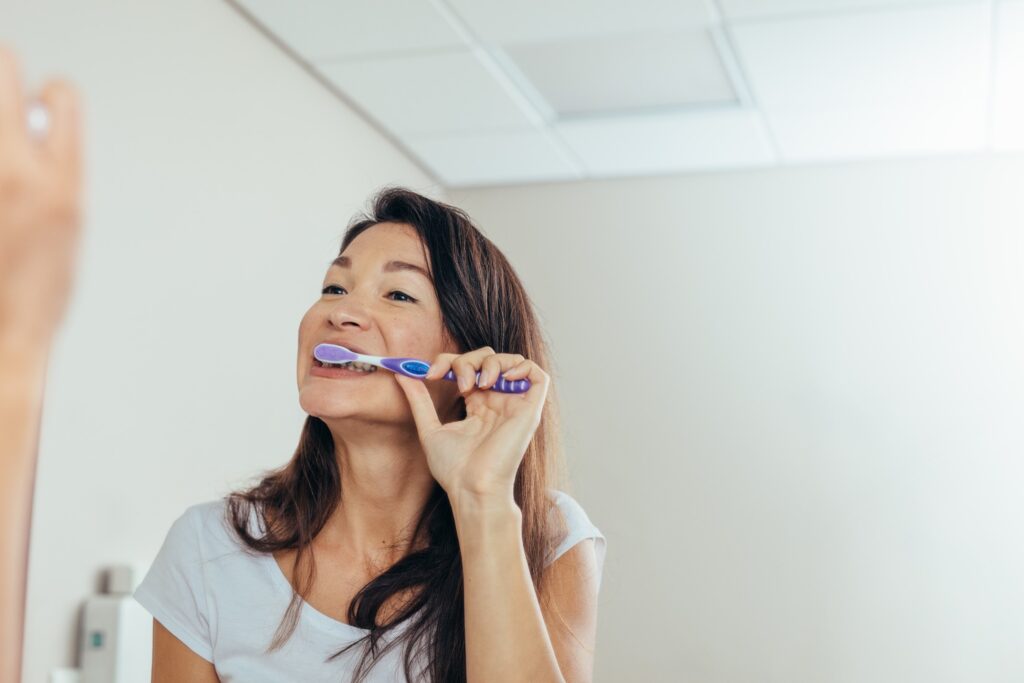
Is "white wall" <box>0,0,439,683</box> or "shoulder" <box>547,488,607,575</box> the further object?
"white wall" <box>0,0,439,683</box>

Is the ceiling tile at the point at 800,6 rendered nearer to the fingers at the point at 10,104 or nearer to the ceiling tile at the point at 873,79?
the ceiling tile at the point at 873,79

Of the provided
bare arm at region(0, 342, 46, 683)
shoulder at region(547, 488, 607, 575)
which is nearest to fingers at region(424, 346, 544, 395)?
shoulder at region(547, 488, 607, 575)

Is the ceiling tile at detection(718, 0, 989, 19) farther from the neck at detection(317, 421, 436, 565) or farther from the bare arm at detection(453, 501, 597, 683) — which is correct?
the bare arm at detection(453, 501, 597, 683)

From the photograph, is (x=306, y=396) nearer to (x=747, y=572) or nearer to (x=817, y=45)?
(x=817, y=45)

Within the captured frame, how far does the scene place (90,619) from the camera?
230 cm

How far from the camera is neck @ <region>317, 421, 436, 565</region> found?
60.4 inches

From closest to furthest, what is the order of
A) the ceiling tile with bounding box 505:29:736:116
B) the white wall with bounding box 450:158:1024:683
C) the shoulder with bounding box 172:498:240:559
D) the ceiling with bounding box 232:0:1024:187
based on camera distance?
the shoulder with bounding box 172:498:240:559 < the ceiling with bounding box 232:0:1024:187 < the ceiling tile with bounding box 505:29:736:116 < the white wall with bounding box 450:158:1024:683

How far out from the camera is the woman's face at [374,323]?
56.8 inches

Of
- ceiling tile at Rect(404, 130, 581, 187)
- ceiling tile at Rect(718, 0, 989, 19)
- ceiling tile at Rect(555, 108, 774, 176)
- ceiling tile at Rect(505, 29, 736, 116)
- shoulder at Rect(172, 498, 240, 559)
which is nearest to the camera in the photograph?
shoulder at Rect(172, 498, 240, 559)

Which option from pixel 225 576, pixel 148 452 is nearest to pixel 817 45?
pixel 148 452

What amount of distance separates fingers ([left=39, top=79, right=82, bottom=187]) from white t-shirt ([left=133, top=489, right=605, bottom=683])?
1.11 m

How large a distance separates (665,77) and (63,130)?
123 inches

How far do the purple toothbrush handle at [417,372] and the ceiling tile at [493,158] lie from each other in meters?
2.44

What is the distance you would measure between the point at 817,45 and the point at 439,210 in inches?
69.7
